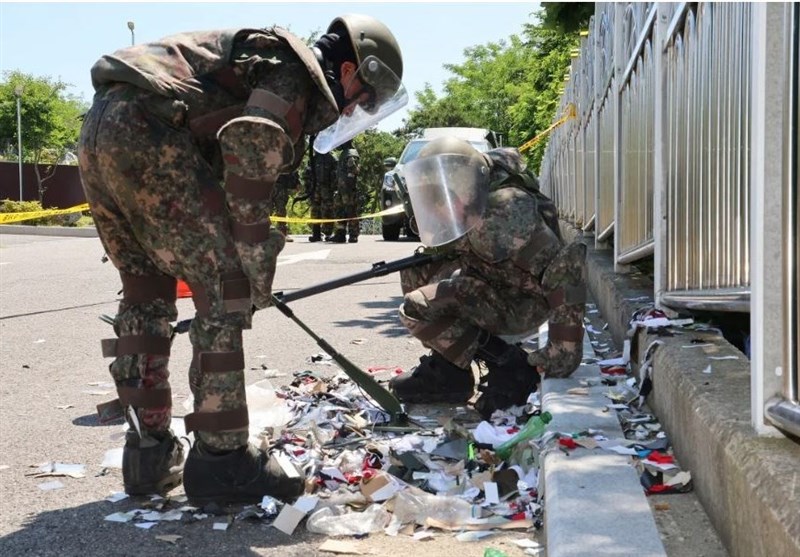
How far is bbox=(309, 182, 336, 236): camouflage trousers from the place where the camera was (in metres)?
19.3

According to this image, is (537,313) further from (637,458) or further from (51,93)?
(51,93)

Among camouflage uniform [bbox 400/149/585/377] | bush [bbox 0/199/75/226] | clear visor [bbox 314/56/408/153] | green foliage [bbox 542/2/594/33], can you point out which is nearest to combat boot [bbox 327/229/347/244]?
green foliage [bbox 542/2/594/33]

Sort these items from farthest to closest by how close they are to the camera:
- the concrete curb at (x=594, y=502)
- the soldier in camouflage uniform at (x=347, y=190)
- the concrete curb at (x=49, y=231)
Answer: the concrete curb at (x=49, y=231) < the soldier in camouflage uniform at (x=347, y=190) < the concrete curb at (x=594, y=502)

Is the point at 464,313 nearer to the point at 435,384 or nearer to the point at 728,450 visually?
the point at 435,384

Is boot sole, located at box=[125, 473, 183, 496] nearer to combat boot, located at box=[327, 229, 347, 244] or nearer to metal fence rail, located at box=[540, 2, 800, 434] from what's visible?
metal fence rail, located at box=[540, 2, 800, 434]

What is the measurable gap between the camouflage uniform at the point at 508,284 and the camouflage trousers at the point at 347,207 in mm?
12859

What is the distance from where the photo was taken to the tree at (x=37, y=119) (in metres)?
42.3

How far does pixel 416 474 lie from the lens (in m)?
3.69

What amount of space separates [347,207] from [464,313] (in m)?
13.8

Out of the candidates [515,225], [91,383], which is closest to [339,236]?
[91,383]

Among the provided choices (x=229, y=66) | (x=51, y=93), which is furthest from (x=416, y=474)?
(x=51, y=93)

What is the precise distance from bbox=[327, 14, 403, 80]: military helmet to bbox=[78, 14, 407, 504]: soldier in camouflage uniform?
183 mm

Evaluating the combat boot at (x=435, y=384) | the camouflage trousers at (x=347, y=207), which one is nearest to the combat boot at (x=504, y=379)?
the combat boot at (x=435, y=384)

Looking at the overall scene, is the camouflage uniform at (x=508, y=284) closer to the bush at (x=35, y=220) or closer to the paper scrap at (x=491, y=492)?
the paper scrap at (x=491, y=492)
